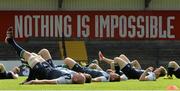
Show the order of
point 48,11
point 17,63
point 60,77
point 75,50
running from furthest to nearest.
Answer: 1. point 48,11
2. point 75,50
3. point 17,63
4. point 60,77

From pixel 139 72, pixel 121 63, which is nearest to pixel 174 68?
pixel 139 72

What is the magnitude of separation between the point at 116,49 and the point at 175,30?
3.95m

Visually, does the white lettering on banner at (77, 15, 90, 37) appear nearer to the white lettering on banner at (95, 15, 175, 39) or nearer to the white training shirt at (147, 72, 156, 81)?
the white lettering on banner at (95, 15, 175, 39)

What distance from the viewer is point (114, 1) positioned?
116ft

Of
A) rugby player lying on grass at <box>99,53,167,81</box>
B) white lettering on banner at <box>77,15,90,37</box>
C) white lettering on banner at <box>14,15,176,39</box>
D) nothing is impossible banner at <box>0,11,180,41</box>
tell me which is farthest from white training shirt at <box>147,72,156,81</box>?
white lettering on banner at <box>77,15,90,37</box>

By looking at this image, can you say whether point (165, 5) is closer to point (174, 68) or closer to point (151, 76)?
point (174, 68)

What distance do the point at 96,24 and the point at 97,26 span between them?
0.12 metres

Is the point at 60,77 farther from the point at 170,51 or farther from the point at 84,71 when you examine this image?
the point at 170,51

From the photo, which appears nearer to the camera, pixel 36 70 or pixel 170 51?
pixel 36 70

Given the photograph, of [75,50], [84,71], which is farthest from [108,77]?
[75,50]

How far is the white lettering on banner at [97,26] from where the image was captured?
3572cm

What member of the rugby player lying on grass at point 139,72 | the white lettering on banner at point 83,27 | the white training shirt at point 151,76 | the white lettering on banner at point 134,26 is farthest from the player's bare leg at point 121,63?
the white lettering on banner at point 83,27

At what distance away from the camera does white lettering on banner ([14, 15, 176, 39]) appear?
35719mm

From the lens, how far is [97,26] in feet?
118
